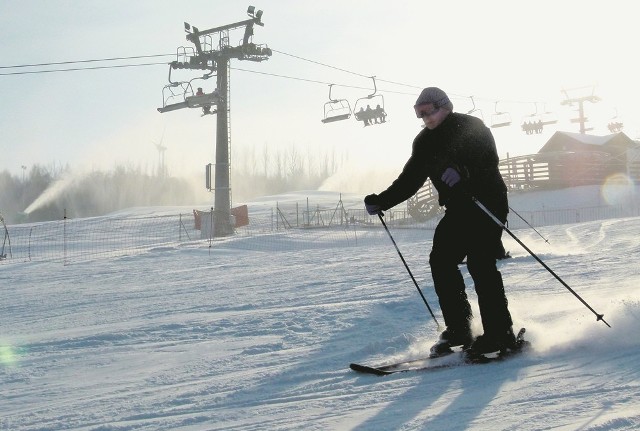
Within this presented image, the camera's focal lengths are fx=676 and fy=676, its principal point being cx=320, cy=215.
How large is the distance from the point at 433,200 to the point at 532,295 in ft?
122

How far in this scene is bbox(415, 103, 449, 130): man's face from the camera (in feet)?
13.5

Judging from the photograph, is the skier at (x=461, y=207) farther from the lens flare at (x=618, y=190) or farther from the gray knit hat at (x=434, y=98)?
the lens flare at (x=618, y=190)

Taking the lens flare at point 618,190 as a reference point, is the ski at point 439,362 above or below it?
below

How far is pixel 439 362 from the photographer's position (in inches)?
150

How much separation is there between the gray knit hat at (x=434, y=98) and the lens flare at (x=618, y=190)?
3544 centimetres

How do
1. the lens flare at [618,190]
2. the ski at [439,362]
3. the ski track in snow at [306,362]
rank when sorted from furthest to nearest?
the lens flare at [618,190]
the ski at [439,362]
the ski track in snow at [306,362]

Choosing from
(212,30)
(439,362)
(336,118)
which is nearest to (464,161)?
(439,362)

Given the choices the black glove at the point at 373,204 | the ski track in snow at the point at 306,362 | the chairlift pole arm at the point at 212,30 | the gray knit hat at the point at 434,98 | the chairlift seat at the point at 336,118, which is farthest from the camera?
the chairlift pole arm at the point at 212,30

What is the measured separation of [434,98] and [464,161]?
43cm

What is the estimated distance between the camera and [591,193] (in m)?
40.8

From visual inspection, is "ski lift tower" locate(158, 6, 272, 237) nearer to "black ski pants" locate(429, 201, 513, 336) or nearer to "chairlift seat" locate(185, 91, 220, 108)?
"chairlift seat" locate(185, 91, 220, 108)

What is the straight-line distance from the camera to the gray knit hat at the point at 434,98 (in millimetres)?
4094

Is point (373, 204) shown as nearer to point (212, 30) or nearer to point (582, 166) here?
point (212, 30)

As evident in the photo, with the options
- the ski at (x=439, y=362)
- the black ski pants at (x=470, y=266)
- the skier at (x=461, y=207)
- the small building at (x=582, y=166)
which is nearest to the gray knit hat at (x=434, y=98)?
the skier at (x=461, y=207)
